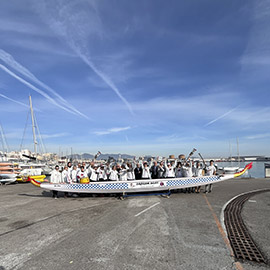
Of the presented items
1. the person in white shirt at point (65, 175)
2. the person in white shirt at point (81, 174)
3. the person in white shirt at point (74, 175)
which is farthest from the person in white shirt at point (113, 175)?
the person in white shirt at point (65, 175)

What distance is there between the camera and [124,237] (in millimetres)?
4855

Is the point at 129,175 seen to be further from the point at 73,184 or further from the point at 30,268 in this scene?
the point at 30,268

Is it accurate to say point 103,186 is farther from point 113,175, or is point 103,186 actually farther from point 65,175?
point 65,175

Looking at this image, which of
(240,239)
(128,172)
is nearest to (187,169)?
(128,172)

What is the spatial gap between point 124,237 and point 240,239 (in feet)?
9.83

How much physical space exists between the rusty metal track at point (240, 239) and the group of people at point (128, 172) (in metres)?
4.53

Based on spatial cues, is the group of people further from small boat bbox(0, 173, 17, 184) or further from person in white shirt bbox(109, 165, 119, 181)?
small boat bbox(0, 173, 17, 184)

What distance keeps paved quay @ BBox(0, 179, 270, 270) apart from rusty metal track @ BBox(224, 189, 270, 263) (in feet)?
0.55

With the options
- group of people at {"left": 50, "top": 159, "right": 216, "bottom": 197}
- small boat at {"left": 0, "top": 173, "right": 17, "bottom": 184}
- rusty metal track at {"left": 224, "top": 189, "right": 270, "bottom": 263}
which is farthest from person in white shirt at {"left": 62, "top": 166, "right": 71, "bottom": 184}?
small boat at {"left": 0, "top": 173, "right": 17, "bottom": 184}

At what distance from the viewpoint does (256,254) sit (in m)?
4.01

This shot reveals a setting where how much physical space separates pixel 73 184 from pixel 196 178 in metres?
7.11

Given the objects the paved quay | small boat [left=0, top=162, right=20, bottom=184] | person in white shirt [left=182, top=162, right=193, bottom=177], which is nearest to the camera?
the paved quay

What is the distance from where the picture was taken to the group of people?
11039mm

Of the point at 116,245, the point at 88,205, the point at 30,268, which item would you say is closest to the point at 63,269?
the point at 30,268
